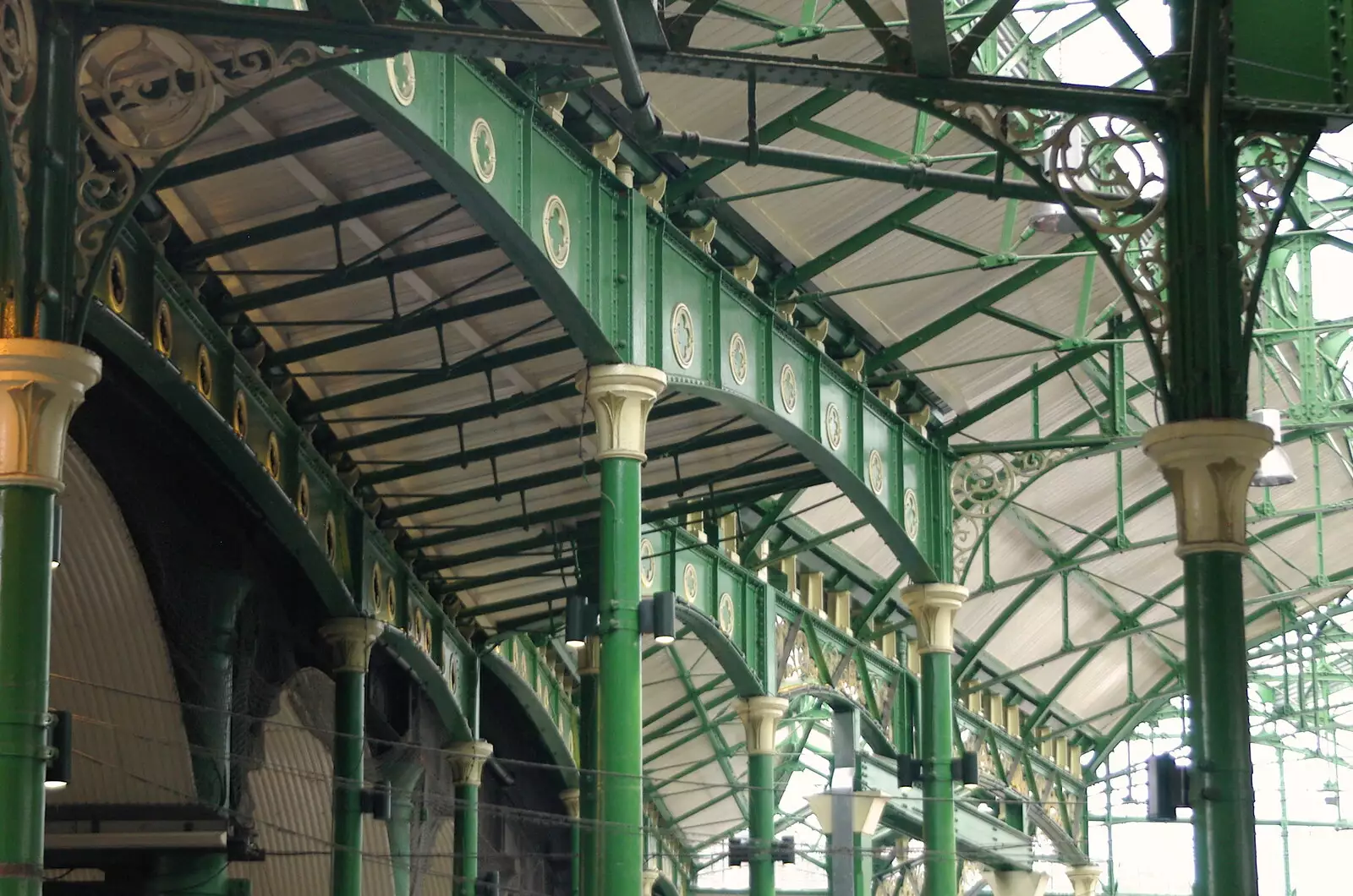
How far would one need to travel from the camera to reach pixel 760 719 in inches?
1093

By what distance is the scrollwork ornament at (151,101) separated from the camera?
11.4 m

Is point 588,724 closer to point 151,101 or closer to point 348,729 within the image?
point 348,729

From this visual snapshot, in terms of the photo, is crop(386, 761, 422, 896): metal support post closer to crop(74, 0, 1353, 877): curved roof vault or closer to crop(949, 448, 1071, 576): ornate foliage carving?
crop(74, 0, 1353, 877): curved roof vault

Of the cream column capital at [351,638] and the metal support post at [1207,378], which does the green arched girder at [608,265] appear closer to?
the metal support post at [1207,378]

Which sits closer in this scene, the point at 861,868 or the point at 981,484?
the point at 981,484

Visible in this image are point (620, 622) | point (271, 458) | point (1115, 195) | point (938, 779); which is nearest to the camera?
point (1115, 195)

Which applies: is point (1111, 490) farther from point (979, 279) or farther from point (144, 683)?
point (144, 683)

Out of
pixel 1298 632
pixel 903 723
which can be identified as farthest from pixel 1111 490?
pixel 1298 632

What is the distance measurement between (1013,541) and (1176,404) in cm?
2402

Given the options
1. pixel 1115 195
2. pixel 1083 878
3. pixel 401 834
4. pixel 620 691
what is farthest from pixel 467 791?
pixel 1083 878

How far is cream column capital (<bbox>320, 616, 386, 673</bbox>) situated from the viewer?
22.9 metres

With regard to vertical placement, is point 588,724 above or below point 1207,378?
below

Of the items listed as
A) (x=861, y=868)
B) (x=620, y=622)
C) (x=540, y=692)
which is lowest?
(x=861, y=868)

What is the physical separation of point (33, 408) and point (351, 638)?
1205 cm
